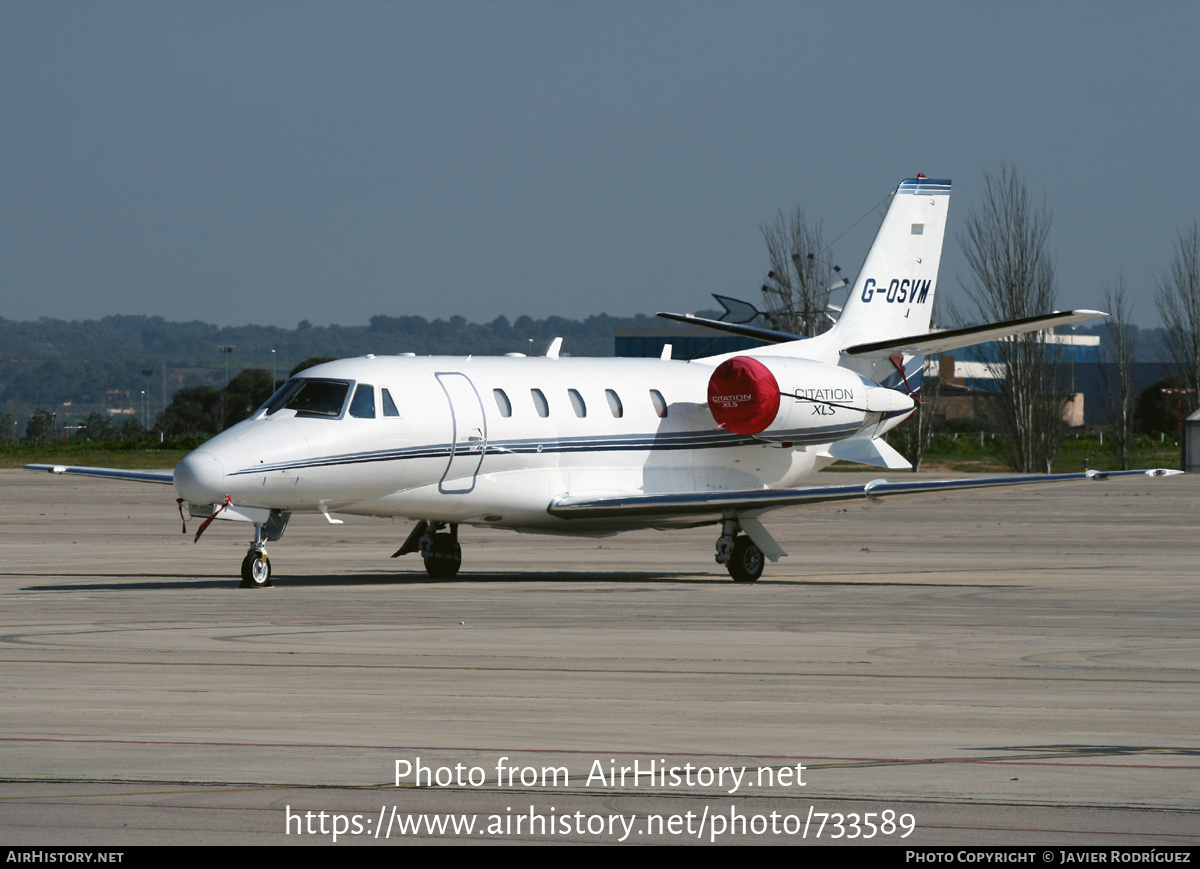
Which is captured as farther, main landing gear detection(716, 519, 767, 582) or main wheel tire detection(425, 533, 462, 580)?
main landing gear detection(716, 519, 767, 582)

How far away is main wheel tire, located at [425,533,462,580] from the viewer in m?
22.3

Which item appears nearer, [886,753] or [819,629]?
[886,753]

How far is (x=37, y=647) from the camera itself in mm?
13352

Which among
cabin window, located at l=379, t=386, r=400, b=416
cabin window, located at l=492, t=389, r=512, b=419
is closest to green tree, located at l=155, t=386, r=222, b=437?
cabin window, located at l=492, t=389, r=512, b=419

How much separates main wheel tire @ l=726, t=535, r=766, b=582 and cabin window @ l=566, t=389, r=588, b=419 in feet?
9.37

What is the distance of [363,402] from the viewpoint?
65.9 ft

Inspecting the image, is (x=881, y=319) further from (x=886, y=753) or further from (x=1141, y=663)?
(x=886, y=753)

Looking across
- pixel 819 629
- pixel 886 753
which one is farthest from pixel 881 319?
pixel 886 753

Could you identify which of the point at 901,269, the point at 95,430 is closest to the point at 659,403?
the point at 901,269

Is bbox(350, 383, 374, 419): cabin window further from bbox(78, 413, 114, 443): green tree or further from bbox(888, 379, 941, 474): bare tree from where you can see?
bbox(78, 413, 114, 443): green tree

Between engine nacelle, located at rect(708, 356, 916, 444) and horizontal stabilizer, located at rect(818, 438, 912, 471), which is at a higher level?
engine nacelle, located at rect(708, 356, 916, 444)

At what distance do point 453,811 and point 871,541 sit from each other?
84.9ft

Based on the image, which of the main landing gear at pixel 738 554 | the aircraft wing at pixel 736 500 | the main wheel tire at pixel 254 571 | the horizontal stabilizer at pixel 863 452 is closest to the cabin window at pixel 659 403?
the aircraft wing at pixel 736 500

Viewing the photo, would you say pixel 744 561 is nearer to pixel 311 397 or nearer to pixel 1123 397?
pixel 311 397
